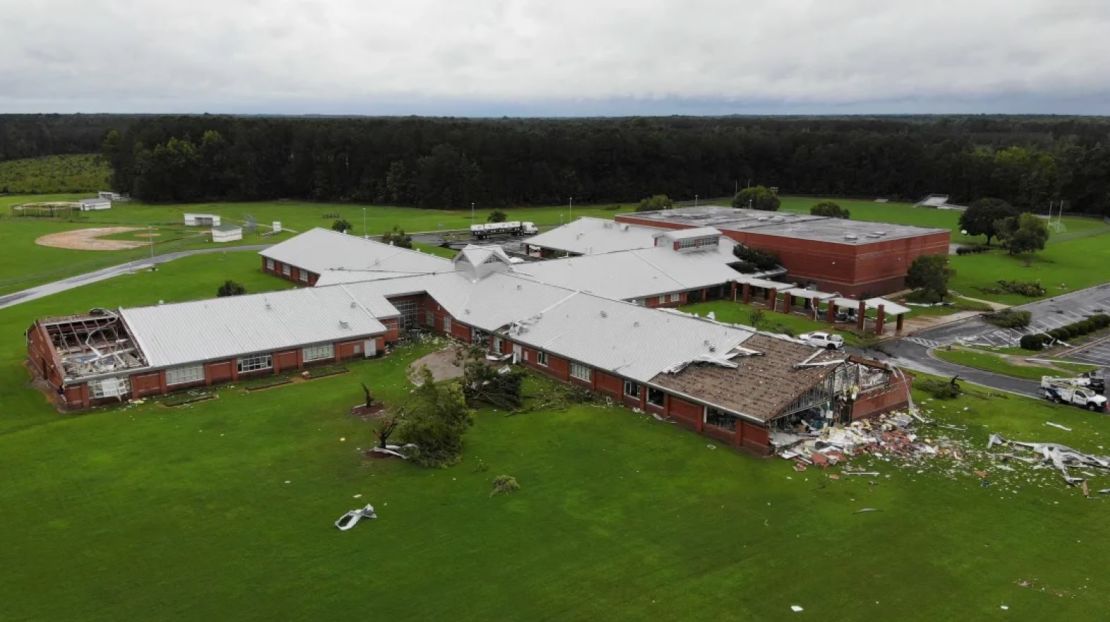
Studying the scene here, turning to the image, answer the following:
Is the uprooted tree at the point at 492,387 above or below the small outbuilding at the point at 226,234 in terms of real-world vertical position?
below

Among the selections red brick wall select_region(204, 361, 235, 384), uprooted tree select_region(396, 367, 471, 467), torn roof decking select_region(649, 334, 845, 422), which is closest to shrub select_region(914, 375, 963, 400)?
torn roof decking select_region(649, 334, 845, 422)

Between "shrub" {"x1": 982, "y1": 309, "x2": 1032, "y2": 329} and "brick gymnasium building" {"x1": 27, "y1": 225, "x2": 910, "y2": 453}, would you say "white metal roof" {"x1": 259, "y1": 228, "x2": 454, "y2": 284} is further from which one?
"shrub" {"x1": 982, "y1": 309, "x2": 1032, "y2": 329}

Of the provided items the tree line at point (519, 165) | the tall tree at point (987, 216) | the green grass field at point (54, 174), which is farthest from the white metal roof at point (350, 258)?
the green grass field at point (54, 174)

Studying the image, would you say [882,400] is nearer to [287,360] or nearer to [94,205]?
[287,360]

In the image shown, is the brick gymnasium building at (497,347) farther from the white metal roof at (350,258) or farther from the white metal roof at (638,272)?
the white metal roof at (638,272)

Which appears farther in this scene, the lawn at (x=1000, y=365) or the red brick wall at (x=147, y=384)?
the lawn at (x=1000, y=365)

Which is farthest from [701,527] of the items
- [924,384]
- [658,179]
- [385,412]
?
[658,179]

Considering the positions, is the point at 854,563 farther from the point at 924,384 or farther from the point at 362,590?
the point at 924,384
